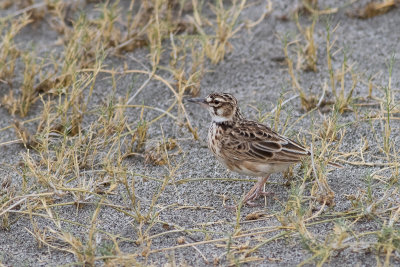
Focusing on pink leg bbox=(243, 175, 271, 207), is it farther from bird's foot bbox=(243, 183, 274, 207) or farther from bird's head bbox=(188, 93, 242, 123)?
bird's head bbox=(188, 93, 242, 123)

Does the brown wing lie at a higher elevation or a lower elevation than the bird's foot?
higher

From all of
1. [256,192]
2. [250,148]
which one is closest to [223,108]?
[250,148]

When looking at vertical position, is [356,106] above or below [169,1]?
below

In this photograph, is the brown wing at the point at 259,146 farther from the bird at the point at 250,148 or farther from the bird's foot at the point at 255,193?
the bird's foot at the point at 255,193

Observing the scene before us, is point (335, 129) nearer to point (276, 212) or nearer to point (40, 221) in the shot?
point (276, 212)

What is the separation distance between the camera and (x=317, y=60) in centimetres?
714

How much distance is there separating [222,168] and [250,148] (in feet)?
1.97

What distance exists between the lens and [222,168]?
5.73m

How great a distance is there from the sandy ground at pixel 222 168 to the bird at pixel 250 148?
0.21m

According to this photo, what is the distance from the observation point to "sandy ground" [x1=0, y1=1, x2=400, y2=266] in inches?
178

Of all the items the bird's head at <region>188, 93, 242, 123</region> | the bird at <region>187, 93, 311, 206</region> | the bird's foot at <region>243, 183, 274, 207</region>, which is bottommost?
the bird's foot at <region>243, 183, 274, 207</region>

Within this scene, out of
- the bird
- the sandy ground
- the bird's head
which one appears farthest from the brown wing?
the sandy ground

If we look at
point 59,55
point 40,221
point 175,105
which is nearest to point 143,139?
point 175,105

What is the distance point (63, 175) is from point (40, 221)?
1.26 feet
